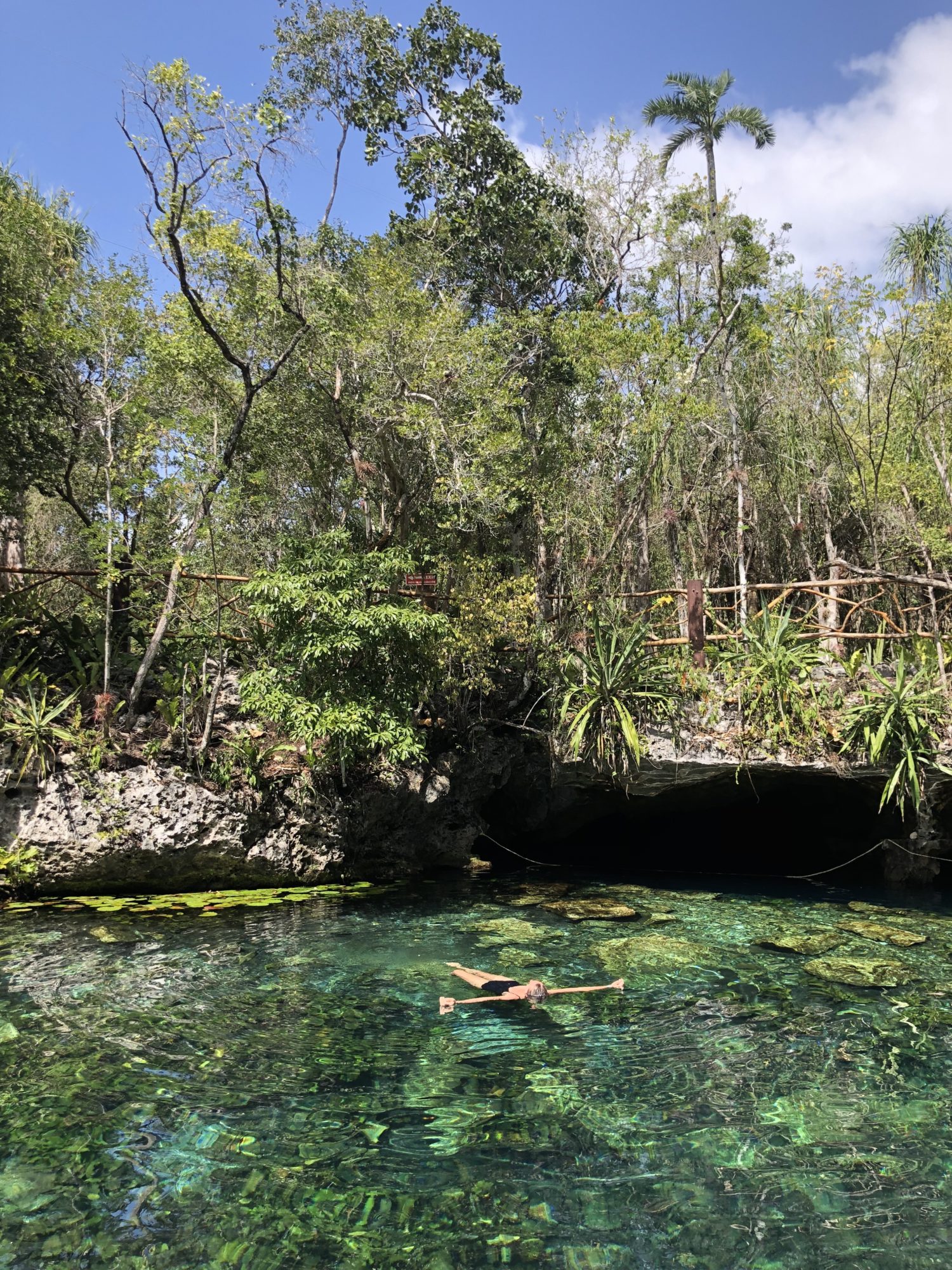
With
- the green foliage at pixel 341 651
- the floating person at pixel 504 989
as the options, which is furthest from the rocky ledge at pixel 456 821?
the floating person at pixel 504 989

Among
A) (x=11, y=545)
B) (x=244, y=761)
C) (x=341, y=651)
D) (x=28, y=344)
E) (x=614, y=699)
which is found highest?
(x=28, y=344)

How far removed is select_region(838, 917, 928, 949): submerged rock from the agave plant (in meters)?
2.94

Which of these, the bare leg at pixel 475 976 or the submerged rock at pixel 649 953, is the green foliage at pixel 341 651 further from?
the submerged rock at pixel 649 953

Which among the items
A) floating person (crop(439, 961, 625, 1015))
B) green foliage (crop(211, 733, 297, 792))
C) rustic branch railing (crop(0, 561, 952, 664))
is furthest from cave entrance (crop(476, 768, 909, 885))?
floating person (crop(439, 961, 625, 1015))

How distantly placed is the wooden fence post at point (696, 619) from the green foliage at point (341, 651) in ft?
11.3

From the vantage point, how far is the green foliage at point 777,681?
9.79 metres

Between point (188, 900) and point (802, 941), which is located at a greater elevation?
point (188, 900)

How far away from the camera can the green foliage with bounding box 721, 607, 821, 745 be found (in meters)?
9.79

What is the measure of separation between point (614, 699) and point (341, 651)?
11.6 ft

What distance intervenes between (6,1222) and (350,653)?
6218 mm

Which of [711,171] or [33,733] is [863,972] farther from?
[711,171]

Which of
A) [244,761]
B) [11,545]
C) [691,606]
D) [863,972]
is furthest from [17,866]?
[691,606]

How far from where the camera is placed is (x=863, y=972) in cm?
642

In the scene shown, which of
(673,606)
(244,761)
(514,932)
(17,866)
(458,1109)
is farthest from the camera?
(673,606)
